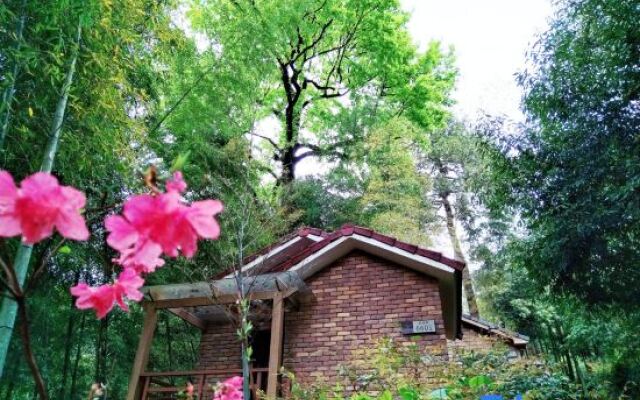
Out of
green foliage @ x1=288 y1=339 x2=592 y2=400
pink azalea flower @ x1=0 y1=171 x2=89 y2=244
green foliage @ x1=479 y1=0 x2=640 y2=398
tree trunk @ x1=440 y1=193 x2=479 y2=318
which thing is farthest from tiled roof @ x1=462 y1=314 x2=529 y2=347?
pink azalea flower @ x1=0 y1=171 x2=89 y2=244

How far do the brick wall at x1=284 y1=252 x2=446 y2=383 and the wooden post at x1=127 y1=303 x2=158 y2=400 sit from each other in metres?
1.58

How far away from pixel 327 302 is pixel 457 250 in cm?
1088

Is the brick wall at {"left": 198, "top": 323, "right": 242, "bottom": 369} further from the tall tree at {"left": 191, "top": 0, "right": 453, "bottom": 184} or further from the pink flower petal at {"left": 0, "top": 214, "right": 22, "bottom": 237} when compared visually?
the pink flower petal at {"left": 0, "top": 214, "right": 22, "bottom": 237}

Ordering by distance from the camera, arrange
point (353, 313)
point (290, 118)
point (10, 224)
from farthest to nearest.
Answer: point (290, 118) → point (353, 313) → point (10, 224)

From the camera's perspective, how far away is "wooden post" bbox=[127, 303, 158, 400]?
494 cm

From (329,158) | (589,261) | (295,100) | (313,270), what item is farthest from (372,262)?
(295,100)

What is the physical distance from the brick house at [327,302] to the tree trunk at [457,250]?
31.0 ft

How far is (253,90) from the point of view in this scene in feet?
19.1

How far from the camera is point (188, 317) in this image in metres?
6.21

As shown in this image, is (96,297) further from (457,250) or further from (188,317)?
(457,250)

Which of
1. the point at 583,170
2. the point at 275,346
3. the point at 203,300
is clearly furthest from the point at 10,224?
the point at 583,170

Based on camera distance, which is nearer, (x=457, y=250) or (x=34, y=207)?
(x=34, y=207)

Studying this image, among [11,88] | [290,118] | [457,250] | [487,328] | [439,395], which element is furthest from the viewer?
[457,250]

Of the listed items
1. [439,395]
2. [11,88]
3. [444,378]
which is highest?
[11,88]
